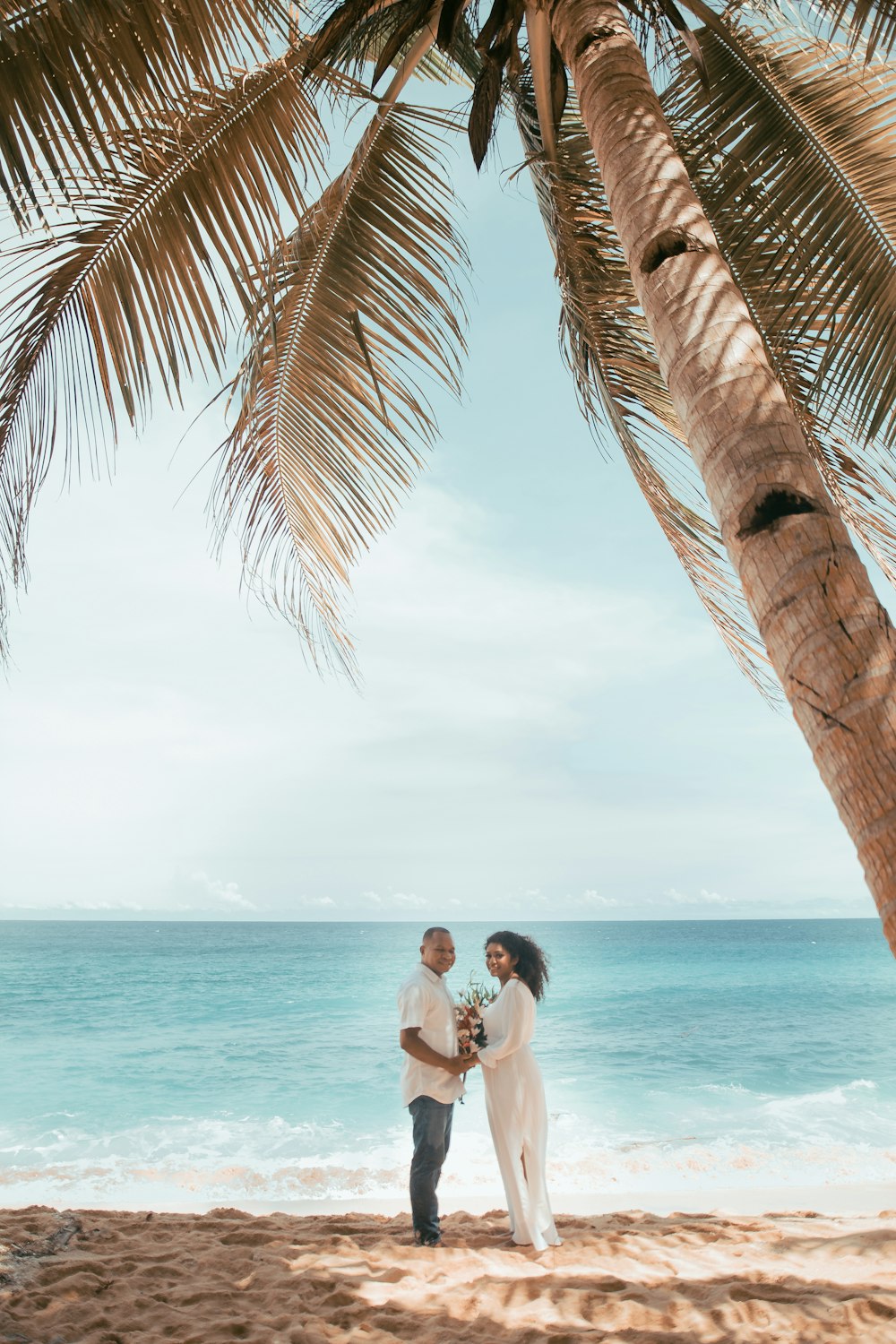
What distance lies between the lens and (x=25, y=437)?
12.6 ft

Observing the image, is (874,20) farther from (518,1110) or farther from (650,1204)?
(650,1204)

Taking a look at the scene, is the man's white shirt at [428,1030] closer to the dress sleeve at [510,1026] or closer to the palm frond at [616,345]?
the dress sleeve at [510,1026]

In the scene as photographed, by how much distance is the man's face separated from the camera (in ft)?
16.6

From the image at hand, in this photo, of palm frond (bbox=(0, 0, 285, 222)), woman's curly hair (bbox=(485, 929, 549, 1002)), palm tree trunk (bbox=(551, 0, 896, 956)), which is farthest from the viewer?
woman's curly hair (bbox=(485, 929, 549, 1002))

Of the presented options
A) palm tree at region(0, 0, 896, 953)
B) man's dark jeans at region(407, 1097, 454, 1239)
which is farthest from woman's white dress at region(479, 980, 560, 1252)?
palm tree at region(0, 0, 896, 953)

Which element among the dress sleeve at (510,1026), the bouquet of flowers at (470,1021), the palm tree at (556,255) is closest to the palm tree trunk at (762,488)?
the palm tree at (556,255)

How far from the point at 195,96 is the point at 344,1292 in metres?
5.20

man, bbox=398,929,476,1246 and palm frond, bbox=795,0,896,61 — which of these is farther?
man, bbox=398,929,476,1246

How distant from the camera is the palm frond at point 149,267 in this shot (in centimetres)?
364

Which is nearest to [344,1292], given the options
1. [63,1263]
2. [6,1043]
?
[63,1263]

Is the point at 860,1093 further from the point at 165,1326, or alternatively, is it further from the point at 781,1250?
the point at 165,1326

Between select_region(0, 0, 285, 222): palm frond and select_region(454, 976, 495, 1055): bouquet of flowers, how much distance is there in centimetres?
440

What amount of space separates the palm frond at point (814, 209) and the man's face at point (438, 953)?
10.6 ft

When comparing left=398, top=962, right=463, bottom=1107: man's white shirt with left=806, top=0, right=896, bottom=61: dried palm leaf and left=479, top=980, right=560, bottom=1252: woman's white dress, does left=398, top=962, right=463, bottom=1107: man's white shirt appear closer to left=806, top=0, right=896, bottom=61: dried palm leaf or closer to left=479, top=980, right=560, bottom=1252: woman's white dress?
left=479, top=980, right=560, bottom=1252: woman's white dress
